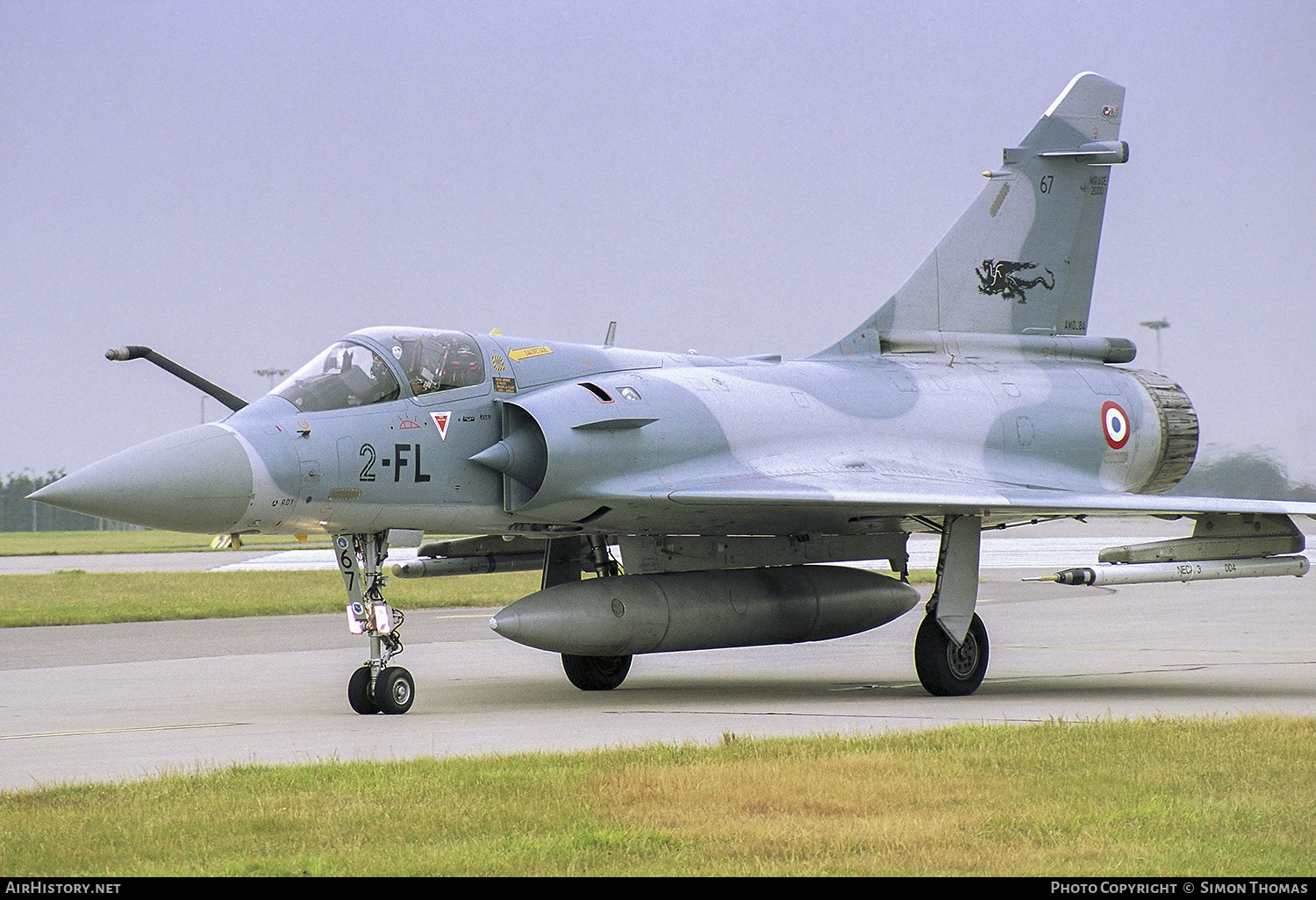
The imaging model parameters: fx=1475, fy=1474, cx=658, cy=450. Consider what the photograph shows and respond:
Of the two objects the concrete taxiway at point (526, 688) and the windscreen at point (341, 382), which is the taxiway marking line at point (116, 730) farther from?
the windscreen at point (341, 382)

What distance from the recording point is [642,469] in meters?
11.0

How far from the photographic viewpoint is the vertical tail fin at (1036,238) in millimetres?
13969

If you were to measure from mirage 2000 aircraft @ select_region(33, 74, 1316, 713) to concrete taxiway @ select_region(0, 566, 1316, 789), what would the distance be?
73 centimetres

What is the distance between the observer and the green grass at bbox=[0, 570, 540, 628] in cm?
2083

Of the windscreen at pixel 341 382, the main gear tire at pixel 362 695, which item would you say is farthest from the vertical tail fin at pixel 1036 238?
the main gear tire at pixel 362 695

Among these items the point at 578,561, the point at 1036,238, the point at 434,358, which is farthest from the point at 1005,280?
the point at 434,358

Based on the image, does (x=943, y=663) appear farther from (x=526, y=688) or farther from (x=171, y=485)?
(x=171, y=485)

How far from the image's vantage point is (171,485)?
9242 millimetres

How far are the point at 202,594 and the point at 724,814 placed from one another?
21155mm

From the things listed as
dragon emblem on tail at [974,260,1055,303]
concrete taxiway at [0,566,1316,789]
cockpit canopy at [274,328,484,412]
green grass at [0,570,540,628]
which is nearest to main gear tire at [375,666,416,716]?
concrete taxiway at [0,566,1316,789]

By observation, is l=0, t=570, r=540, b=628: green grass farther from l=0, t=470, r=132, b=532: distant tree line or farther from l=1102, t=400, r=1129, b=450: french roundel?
l=0, t=470, r=132, b=532: distant tree line

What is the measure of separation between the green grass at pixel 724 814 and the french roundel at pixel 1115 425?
6.17 meters
